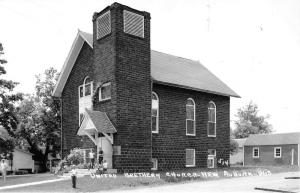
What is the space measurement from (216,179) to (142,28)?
1025 centimetres

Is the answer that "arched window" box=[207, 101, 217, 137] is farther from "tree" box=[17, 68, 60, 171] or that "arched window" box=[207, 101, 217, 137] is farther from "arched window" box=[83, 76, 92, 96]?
"tree" box=[17, 68, 60, 171]

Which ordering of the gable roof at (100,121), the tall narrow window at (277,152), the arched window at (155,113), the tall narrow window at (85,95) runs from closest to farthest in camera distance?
the gable roof at (100,121) < the arched window at (155,113) < the tall narrow window at (85,95) < the tall narrow window at (277,152)

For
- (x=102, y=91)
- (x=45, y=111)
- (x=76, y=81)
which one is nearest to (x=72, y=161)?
(x=102, y=91)

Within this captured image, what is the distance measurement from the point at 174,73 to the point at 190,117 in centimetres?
336

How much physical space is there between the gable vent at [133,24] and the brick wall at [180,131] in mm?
3840

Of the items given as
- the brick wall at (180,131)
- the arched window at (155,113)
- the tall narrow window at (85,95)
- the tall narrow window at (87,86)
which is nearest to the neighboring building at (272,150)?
the brick wall at (180,131)

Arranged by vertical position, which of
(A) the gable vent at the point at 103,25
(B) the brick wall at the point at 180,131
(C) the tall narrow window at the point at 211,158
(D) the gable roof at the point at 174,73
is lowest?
(C) the tall narrow window at the point at 211,158

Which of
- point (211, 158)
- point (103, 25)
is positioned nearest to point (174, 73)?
point (103, 25)

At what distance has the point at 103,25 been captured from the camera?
2680 cm

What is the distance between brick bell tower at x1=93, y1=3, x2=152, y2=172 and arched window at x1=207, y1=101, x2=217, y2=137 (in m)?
7.07

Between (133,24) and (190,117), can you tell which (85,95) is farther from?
(190,117)

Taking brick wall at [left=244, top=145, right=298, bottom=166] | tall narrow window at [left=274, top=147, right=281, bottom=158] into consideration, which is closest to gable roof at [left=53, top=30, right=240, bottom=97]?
Answer: brick wall at [left=244, top=145, right=298, bottom=166]

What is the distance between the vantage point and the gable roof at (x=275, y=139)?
177 ft

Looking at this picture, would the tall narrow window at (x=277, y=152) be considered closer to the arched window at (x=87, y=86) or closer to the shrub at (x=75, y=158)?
the arched window at (x=87, y=86)
